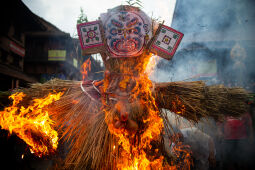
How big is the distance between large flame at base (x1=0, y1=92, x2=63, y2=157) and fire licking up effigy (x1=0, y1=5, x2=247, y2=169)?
11 mm

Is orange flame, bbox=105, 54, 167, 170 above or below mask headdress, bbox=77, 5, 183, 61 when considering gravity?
below

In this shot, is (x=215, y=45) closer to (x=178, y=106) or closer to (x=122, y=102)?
(x=178, y=106)

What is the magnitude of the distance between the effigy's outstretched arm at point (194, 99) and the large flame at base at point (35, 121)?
1.34 meters

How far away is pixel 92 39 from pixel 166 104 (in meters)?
1.17

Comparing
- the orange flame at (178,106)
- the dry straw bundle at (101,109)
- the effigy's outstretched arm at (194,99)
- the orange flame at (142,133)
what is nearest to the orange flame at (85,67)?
the dry straw bundle at (101,109)

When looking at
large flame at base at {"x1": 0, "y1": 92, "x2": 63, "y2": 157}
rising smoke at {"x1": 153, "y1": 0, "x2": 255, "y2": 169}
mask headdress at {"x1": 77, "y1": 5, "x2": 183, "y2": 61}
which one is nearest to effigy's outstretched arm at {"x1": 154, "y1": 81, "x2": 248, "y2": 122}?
mask headdress at {"x1": 77, "y1": 5, "x2": 183, "y2": 61}

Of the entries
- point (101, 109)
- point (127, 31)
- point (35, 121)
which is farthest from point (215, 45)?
point (35, 121)

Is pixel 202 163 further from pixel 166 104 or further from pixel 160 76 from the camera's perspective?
pixel 160 76

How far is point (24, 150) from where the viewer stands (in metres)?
3.08

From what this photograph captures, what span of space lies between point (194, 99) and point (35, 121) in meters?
1.96

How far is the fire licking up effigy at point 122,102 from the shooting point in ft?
5.41

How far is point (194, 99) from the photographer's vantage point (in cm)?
173

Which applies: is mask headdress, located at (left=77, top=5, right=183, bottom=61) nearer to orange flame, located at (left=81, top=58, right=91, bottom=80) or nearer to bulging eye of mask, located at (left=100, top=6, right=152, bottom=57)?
bulging eye of mask, located at (left=100, top=6, right=152, bottom=57)

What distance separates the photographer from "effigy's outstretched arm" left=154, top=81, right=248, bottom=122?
174 cm
